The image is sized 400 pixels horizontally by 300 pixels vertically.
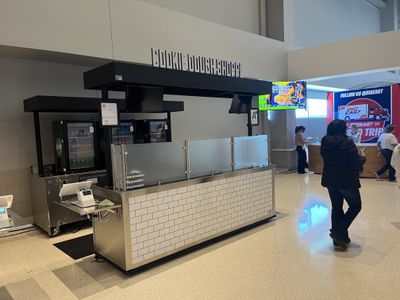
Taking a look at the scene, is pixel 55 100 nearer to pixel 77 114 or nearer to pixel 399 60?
pixel 77 114

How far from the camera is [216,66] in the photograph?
7.05 metres

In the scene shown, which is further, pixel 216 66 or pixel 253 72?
pixel 253 72

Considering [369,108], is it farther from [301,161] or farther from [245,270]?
[245,270]

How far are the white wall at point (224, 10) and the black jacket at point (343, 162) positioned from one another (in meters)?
5.09

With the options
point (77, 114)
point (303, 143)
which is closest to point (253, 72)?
point (303, 143)

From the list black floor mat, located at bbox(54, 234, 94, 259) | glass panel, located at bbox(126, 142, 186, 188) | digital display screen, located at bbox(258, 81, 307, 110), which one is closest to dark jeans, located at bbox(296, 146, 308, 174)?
digital display screen, located at bbox(258, 81, 307, 110)

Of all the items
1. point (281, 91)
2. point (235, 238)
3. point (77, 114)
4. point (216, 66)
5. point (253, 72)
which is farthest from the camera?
point (281, 91)

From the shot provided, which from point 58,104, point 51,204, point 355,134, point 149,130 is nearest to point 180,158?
point 58,104

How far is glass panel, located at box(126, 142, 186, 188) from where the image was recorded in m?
3.26

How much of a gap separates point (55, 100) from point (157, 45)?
2276mm

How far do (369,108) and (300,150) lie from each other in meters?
2.24

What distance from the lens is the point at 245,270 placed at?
3.24 meters

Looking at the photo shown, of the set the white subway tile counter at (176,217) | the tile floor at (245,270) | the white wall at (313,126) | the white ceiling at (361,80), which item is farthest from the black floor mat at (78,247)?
the white wall at (313,126)

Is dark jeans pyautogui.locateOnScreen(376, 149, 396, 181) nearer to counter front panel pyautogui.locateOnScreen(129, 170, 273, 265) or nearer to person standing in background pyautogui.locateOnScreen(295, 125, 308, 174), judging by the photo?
person standing in background pyautogui.locateOnScreen(295, 125, 308, 174)
